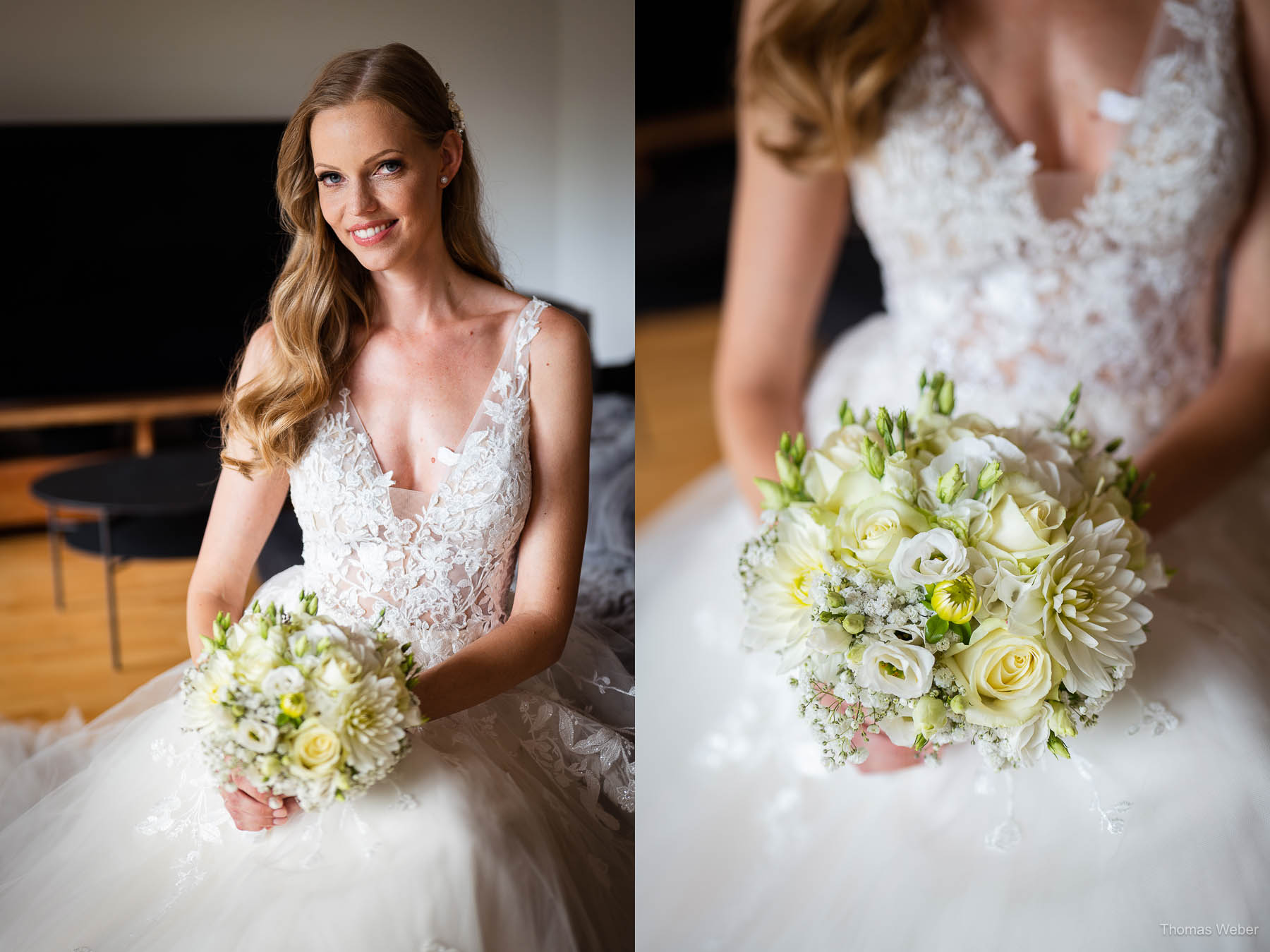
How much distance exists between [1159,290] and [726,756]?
841 millimetres

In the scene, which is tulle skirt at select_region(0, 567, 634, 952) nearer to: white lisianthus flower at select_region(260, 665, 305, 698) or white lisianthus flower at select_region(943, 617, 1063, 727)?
white lisianthus flower at select_region(260, 665, 305, 698)

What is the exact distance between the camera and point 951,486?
0.86 metres

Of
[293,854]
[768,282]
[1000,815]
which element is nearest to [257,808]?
[293,854]

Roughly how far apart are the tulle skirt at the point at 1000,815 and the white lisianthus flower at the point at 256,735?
62 centimetres

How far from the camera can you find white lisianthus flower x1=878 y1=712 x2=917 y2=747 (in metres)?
0.85

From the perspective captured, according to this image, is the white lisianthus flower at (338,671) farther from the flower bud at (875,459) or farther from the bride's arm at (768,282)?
the bride's arm at (768,282)

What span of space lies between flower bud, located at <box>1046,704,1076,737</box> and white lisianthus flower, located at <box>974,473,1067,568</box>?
0.12m

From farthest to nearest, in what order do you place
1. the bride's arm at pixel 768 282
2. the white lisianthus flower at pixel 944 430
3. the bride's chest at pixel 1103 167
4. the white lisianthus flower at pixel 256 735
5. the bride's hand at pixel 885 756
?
the bride's arm at pixel 768 282, the bride's chest at pixel 1103 167, the bride's hand at pixel 885 756, the white lisianthus flower at pixel 944 430, the white lisianthus flower at pixel 256 735

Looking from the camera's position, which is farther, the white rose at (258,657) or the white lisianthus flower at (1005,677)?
the white lisianthus flower at (1005,677)

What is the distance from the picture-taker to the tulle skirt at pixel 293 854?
→ 0.78 metres

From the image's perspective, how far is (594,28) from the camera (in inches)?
36.1

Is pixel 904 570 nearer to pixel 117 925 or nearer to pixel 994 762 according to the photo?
pixel 994 762

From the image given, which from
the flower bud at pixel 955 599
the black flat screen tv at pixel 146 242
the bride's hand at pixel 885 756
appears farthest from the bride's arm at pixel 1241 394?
the black flat screen tv at pixel 146 242

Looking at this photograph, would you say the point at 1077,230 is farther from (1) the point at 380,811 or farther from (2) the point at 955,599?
(1) the point at 380,811
